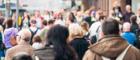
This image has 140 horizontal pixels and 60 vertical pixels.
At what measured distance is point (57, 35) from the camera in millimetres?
6781

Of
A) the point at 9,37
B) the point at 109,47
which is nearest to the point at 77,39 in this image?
the point at 109,47

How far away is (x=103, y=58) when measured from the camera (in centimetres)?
662

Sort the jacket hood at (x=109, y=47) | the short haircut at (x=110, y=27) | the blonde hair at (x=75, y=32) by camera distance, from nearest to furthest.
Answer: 1. the jacket hood at (x=109, y=47)
2. the short haircut at (x=110, y=27)
3. the blonde hair at (x=75, y=32)

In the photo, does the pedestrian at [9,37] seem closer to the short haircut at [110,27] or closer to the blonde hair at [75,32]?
the blonde hair at [75,32]

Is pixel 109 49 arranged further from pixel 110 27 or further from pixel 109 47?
pixel 110 27

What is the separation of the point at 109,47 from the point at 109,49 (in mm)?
27

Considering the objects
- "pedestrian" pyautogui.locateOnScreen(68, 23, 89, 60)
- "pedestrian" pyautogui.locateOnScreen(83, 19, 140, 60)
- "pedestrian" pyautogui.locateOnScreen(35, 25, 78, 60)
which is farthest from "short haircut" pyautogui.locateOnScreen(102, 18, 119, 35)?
"pedestrian" pyautogui.locateOnScreen(68, 23, 89, 60)

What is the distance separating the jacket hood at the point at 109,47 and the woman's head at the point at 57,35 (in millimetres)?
429

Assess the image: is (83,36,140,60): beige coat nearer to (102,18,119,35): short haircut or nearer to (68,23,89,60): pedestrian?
(102,18,119,35): short haircut

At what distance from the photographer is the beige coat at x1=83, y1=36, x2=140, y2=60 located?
6.57 metres

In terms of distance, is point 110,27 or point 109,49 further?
point 110,27

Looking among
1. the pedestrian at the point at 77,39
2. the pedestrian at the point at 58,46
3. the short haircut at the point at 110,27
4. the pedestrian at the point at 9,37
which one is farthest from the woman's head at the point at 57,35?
the pedestrian at the point at 9,37

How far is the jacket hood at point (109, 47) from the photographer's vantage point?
259 inches

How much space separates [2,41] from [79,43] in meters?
4.34
